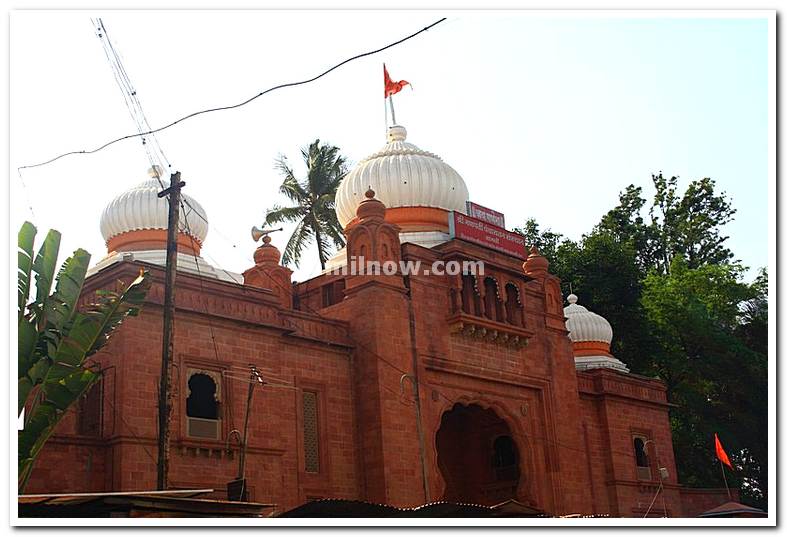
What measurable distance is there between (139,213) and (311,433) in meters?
7.58

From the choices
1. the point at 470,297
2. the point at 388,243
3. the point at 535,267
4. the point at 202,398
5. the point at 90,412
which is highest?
the point at 535,267

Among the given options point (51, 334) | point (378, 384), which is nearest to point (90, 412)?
point (51, 334)

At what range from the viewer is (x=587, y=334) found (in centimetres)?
3031

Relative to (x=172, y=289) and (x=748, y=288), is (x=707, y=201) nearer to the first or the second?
(x=748, y=288)

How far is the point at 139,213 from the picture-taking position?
2427 cm

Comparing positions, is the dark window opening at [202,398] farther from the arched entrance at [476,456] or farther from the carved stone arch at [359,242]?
the arched entrance at [476,456]

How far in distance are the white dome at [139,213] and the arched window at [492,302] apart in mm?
7140

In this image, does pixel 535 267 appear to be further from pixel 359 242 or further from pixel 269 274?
pixel 269 274

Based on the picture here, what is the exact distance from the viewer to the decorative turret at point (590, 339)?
1176 inches

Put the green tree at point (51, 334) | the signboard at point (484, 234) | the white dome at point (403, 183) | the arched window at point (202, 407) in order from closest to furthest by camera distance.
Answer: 1. the green tree at point (51, 334)
2. the arched window at point (202, 407)
3. the signboard at point (484, 234)
4. the white dome at point (403, 183)

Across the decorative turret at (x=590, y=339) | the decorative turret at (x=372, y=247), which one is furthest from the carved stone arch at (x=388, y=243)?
the decorative turret at (x=590, y=339)

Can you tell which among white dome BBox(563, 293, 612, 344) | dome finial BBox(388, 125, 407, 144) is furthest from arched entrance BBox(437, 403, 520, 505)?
dome finial BBox(388, 125, 407, 144)

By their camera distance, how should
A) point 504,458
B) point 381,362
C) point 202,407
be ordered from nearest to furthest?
1. point 202,407
2. point 381,362
3. point 504,458

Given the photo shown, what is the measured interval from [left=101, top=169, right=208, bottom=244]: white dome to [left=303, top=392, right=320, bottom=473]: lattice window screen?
6262mm
